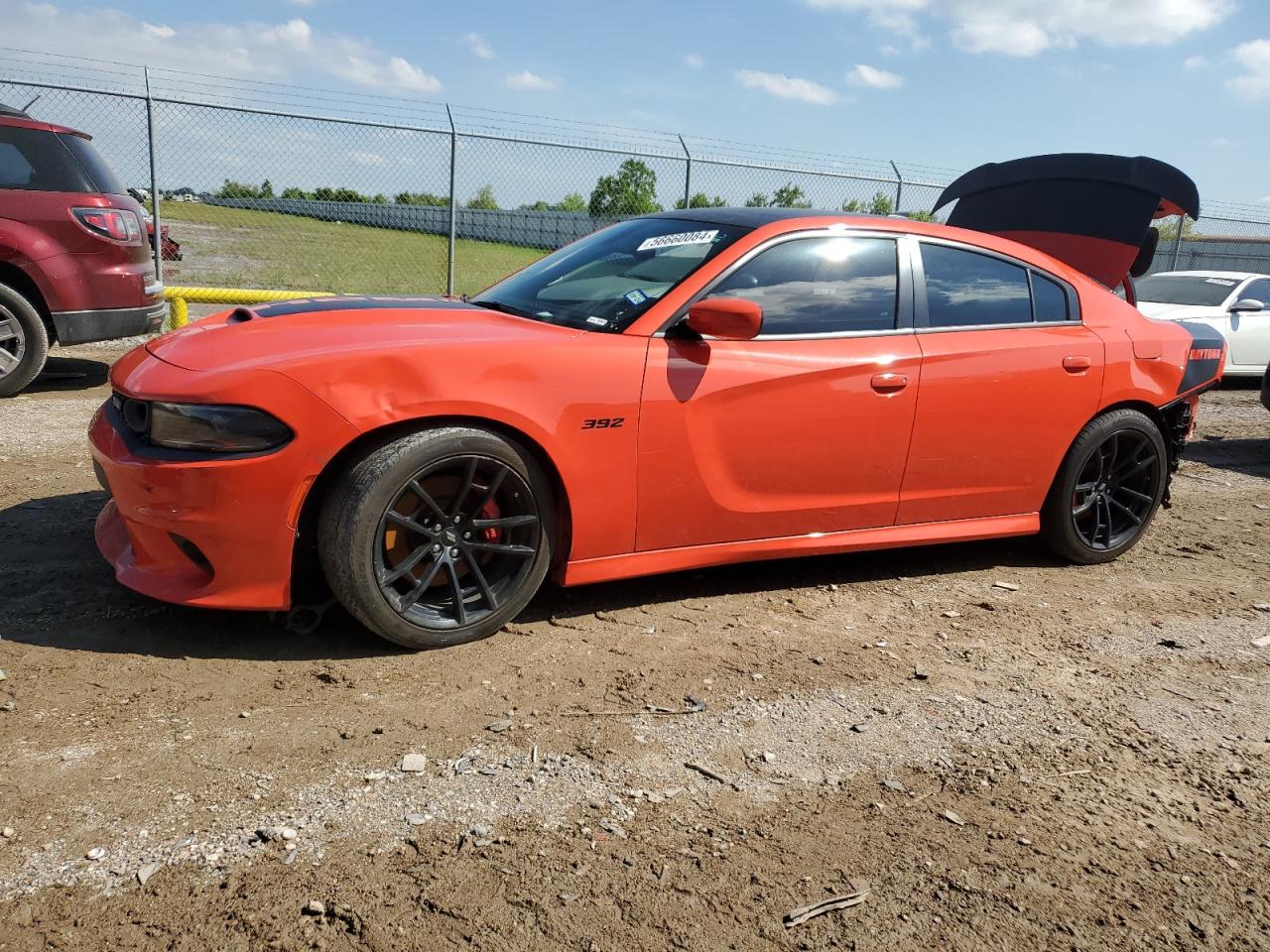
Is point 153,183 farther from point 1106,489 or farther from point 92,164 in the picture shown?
point 1106,489

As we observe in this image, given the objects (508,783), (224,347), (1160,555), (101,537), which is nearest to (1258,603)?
(1160,555)

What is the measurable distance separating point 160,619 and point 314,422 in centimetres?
101

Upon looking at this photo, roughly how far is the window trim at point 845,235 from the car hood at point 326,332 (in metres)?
0.51

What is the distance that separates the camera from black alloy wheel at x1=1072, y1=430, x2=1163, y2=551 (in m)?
4.67

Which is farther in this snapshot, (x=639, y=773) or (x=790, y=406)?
(x=790, y=406)

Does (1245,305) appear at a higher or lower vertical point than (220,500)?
higher

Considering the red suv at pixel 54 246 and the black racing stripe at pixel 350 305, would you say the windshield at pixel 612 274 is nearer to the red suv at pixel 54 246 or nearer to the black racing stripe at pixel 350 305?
the black racing stripe at pixel 350 305

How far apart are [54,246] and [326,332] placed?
5094mm

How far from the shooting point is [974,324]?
13.8 feet

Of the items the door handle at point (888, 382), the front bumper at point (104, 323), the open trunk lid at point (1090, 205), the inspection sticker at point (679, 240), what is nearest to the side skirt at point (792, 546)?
the door handle at point (888, 382)

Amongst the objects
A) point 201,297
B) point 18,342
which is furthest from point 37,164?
point 201,297

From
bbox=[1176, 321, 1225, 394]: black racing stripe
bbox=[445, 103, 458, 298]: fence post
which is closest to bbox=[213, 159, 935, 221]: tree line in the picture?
bbox=[445, 103, 458, 298]: fence post

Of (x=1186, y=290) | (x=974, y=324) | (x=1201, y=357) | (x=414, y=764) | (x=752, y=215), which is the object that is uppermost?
(x=752, y=215)

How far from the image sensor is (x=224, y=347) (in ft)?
10.2
